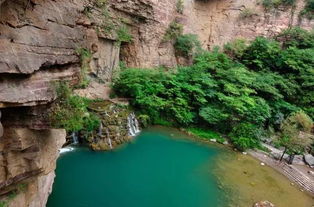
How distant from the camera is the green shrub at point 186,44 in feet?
65.8

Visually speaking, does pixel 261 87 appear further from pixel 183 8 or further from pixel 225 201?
pixel 225 201

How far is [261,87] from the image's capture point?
17.8m

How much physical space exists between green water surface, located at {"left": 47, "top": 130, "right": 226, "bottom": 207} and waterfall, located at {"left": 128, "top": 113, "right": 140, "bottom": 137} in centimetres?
94

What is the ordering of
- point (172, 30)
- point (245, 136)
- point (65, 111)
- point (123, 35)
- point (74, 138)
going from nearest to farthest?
point (65, 111) → point (74, 138) → point (245, 136) → point (123, 35) → point (172, 30)

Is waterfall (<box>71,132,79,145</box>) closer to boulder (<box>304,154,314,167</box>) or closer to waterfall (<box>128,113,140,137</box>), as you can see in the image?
waterfall (<box>128,113,140,137</box>)

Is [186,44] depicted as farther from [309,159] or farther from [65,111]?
[65,111]

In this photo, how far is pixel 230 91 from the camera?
669 inches

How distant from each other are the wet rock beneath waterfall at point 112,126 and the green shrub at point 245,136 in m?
5.65

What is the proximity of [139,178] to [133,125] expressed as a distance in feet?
16.5

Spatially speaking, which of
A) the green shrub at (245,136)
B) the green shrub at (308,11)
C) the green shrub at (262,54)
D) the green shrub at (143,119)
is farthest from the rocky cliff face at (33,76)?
the green shrub at (308,11)

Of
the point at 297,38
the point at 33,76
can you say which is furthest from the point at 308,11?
the point at 33,76

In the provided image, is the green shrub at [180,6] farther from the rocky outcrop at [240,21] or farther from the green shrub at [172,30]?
the rocky outcrop at [240,21]

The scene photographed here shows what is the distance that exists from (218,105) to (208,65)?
335cm

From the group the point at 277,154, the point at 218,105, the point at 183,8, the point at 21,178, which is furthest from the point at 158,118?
the point at 21,178
